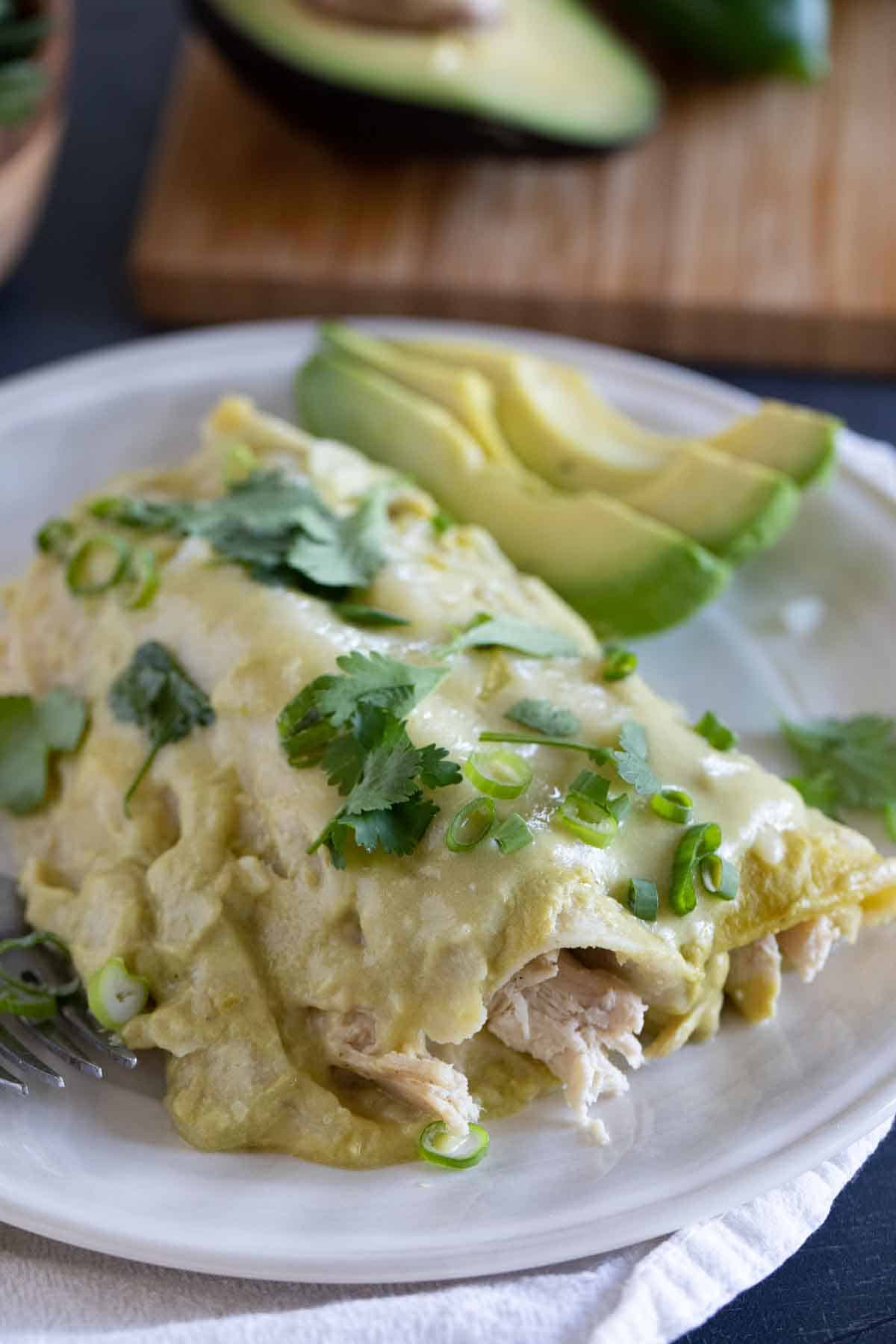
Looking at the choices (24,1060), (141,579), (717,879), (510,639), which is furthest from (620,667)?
(24,1060)

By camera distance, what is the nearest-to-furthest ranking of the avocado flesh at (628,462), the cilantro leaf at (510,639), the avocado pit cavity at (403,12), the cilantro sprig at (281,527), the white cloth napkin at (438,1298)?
the white cloth napkin at (438,1298) → the cilantro leaf at (510,639) → the cilantro sprig at (281,527) → the avocado flesh at (628,462) → the avocado pit cavity at (403,12)

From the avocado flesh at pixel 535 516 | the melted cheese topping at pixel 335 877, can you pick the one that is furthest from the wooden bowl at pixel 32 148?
the melted cheese topping at pixel 335 877

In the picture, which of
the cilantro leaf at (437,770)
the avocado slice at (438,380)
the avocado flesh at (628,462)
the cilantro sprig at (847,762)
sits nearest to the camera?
the cilantro leaf at (437,770)

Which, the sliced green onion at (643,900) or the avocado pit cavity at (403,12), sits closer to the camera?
the sliced green onion at (643,900)

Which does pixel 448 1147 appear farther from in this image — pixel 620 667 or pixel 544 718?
pixel 620 667

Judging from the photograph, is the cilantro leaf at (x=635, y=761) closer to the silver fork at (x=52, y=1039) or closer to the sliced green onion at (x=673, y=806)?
the sliced green onion at (x=673, y=806)

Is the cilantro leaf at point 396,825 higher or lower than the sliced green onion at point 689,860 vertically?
higher

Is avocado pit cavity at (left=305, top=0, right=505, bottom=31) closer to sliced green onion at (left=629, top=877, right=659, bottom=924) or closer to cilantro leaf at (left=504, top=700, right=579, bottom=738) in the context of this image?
cilantro leaf at (left=504, top=700, right=579, bottom=738)
